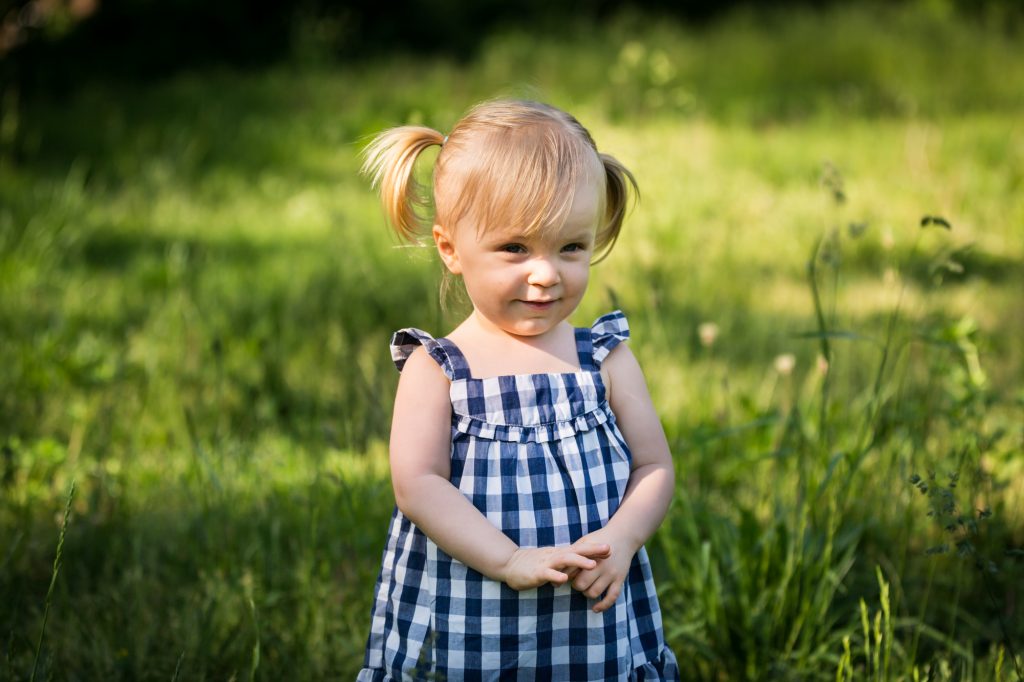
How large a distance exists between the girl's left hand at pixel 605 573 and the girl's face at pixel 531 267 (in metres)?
0.35

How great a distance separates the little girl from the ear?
0.01 metres

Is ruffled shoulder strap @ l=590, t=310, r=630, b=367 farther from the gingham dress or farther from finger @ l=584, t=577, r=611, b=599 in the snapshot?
finger @ l=584, t=577, r=611, b=599

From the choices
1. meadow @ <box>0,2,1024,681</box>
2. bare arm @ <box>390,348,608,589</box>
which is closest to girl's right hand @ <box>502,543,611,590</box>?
bare arm @ <box>390,348,608,589</box>

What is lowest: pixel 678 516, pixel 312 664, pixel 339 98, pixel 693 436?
pixel 312 664

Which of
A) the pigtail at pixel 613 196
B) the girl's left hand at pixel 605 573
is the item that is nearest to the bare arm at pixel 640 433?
the girl's left hand at pixel 605 573

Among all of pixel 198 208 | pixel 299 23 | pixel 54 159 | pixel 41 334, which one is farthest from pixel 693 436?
pixel 299 23

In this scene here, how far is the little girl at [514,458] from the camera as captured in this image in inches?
65.2

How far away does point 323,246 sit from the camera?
5.15m

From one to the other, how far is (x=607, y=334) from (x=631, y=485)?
259 mm

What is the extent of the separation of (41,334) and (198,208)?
2.31 m

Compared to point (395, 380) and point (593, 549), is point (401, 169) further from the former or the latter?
point (395, 380)

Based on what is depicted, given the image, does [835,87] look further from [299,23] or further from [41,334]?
[41,334]

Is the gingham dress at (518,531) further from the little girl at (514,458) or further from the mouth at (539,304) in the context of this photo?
the mouth at (539,304)

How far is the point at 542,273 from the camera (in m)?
1.69
